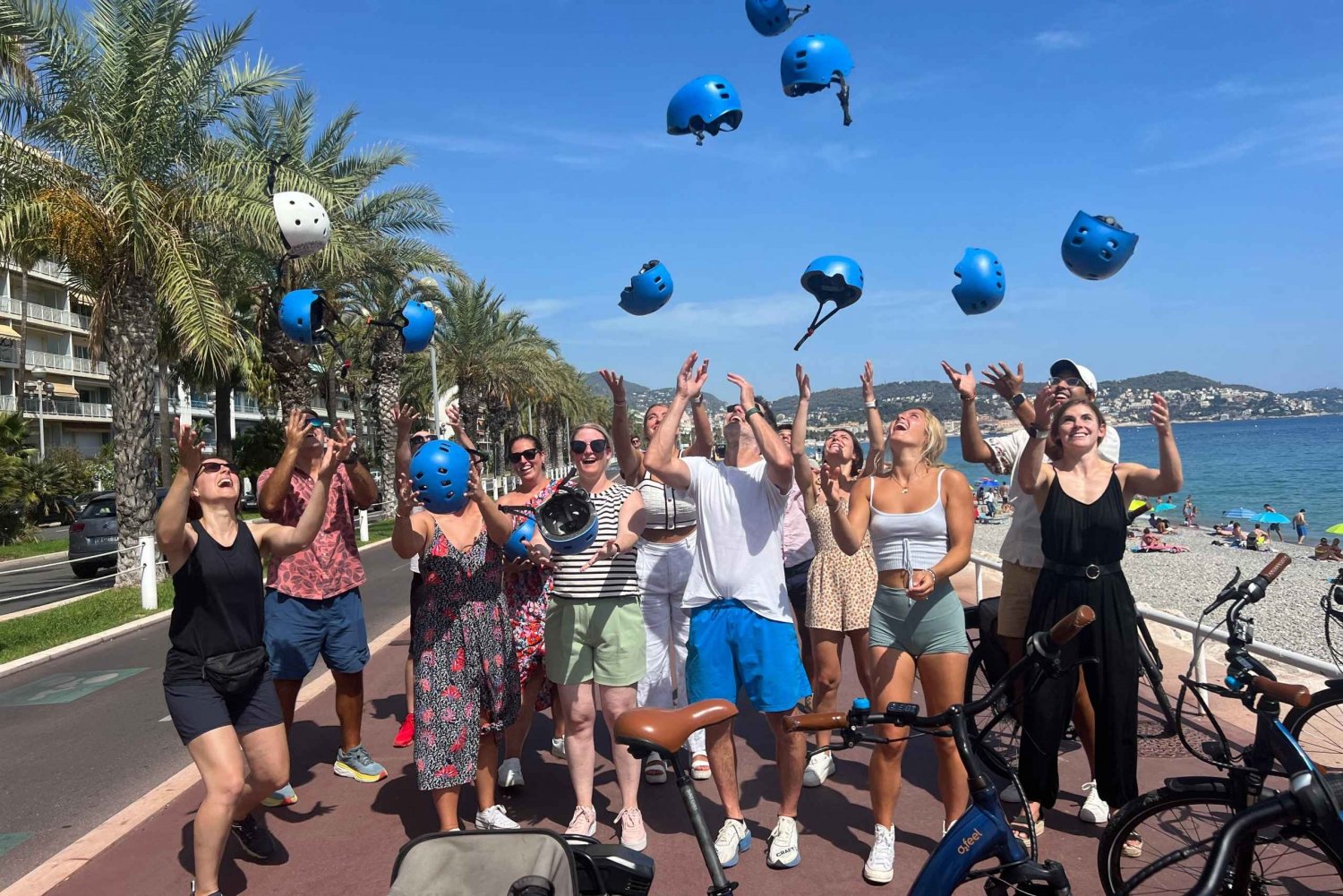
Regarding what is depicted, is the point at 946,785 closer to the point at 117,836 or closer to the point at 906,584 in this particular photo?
the point at 906,584

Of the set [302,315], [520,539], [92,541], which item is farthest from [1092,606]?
[92,541]

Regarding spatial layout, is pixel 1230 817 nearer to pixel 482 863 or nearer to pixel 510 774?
pixel 482 863

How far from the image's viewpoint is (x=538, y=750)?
20.2ft

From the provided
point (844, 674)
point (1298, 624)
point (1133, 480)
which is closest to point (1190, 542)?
point (1298, 624)

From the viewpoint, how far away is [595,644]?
4.72 m

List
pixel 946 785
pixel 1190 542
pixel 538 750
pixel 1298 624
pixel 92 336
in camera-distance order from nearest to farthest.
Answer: pixel 946 785, pixel 538 750, pixel 1298 624, pixel 92 336, pixel 1190 542

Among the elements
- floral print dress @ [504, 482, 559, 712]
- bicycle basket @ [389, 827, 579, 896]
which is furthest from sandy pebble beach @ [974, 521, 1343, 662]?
bicycle basket @ [389, 827, 579, 896]

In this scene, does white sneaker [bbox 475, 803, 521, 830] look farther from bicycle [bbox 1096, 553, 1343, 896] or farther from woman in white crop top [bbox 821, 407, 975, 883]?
bicycle [bbox 1096, 553, 1343, 896]

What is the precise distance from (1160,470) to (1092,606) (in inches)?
28.9

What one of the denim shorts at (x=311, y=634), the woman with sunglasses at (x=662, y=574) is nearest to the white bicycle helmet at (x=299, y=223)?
the denim shorts at (x=311, y=634)

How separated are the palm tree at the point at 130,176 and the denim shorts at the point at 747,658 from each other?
41.5 feet

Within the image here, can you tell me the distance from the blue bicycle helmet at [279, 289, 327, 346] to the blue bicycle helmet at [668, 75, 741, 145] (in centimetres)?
252

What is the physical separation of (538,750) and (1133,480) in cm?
389

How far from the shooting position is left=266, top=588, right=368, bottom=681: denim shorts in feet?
17.2
